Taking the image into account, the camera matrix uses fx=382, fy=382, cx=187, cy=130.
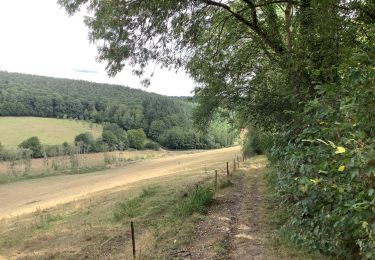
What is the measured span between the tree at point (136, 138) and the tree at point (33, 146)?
31795 millimetres

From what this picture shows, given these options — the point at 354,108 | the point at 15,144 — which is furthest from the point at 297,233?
the point at 15,144

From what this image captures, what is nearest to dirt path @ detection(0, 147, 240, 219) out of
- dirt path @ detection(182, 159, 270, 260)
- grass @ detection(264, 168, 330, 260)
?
dirt path @ detection(182, 159, 270, 260)

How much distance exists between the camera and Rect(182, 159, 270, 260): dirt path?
8586 mm

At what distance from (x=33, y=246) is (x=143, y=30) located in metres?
8.71

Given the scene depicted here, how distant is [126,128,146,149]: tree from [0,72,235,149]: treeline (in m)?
6.34

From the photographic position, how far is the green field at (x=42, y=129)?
398 ft

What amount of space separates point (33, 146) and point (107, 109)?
47.6m

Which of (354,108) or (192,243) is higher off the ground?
(354,108)

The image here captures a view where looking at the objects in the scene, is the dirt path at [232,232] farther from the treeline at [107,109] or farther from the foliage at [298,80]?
the treeline at [107,109]

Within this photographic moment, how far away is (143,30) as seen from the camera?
35.8ft

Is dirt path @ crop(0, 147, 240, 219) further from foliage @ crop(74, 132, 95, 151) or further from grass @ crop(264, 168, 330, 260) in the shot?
foliage @ crop(74, 132, 95, 151)

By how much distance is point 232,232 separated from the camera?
34.2 ft

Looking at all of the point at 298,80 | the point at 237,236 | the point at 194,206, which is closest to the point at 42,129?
the point at 194,206

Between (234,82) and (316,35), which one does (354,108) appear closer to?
(316,35)
